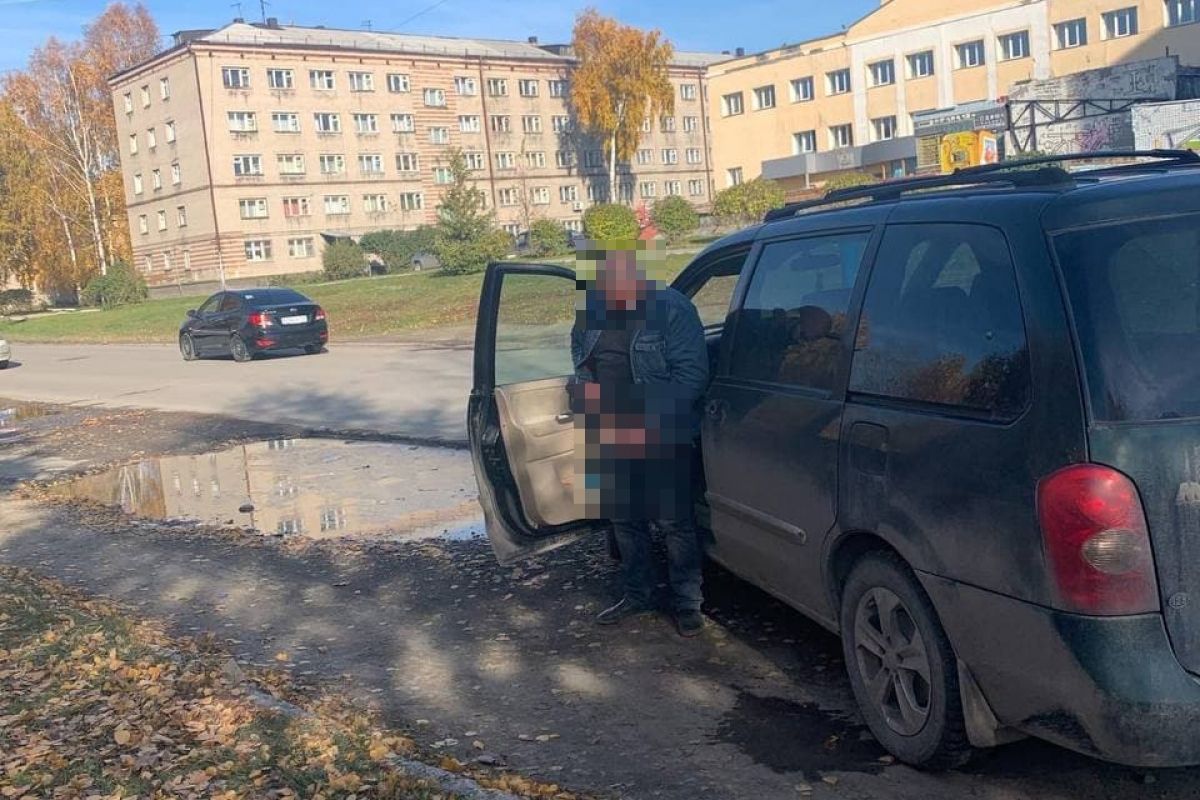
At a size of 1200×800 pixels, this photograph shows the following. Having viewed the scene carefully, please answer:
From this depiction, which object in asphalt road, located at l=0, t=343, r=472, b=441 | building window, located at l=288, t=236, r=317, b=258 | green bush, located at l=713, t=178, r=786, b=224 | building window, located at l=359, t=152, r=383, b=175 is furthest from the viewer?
building window, located at l=359, t=152, r=383, b=175

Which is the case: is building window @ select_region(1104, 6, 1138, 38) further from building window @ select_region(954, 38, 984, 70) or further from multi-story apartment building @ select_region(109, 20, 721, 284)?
multi-story apartment building @ select_region(109, 20, 721, 284)

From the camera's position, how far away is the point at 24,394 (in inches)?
820

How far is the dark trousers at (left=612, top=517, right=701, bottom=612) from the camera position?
5488mm

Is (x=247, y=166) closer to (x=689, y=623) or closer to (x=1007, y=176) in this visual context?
(x=689, y=623)

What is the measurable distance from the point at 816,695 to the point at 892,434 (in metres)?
1.42

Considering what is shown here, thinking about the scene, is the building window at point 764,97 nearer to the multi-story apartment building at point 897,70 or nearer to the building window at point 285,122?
the multi-story apartment building at point 897,70

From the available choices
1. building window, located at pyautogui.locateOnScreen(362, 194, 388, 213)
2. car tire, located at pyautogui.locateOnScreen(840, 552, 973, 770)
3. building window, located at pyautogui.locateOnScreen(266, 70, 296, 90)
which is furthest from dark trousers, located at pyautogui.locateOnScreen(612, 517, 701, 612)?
building window, located at pyautogui.locateOnScreen(362, 194, 388, 213)

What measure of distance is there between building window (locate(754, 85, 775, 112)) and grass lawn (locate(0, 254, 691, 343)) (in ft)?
123

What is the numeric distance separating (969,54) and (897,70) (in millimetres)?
4409

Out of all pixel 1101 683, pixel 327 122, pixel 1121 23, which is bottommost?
pixel 1101 683

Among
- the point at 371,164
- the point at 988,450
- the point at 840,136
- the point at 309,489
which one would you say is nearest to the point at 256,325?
the point at 309,489

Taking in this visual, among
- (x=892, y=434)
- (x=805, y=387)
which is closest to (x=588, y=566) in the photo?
(x=805, y=387)

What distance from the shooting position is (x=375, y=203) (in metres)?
79.3

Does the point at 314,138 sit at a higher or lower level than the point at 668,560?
higher
